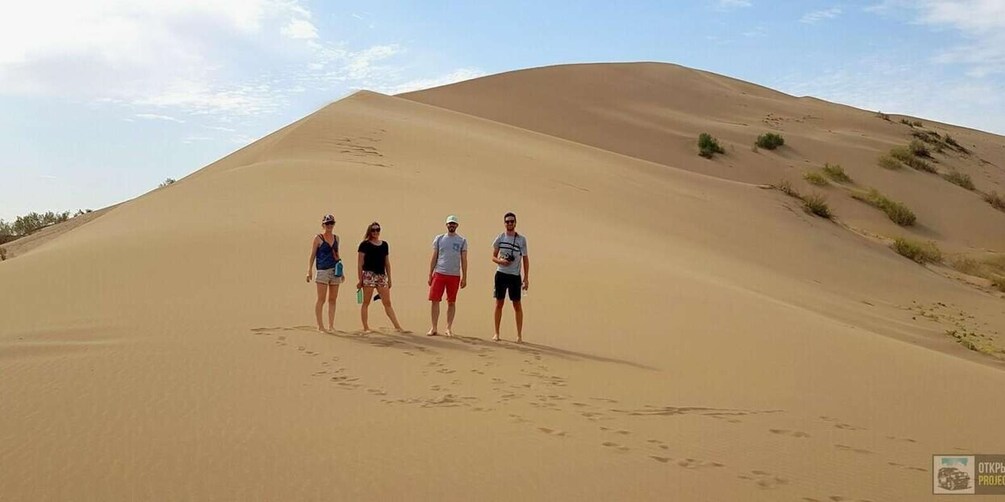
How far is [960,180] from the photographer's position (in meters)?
34.3

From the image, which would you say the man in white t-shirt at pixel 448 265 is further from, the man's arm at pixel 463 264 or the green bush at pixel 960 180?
the green bush at pixel 960 180

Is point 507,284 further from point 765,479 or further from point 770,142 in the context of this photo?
point 770,142

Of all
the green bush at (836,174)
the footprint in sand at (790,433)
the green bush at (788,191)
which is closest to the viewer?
the footprint in sand at (790,433)

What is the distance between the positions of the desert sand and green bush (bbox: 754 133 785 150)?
16.3 meters

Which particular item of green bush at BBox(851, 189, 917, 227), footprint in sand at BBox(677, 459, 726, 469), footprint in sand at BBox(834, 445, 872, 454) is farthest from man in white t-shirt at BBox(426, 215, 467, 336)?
green bush at BBox(851, 189, 917, 227)

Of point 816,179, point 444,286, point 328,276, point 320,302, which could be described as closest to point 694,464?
point 444,286

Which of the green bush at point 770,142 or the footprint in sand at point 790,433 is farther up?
the green bush at point 770,142

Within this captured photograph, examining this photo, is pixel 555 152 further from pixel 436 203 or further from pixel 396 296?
pixel 396 296

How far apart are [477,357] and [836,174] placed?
92.2 ft

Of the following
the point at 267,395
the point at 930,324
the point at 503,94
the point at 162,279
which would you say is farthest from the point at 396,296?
the point at 503,94
